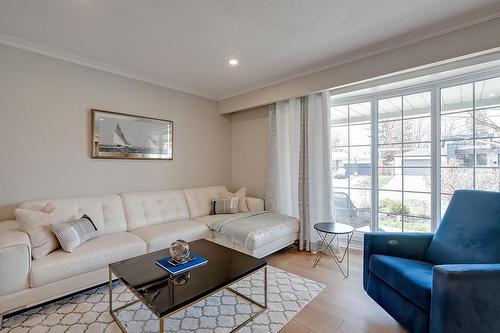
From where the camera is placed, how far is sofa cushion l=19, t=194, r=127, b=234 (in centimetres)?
245

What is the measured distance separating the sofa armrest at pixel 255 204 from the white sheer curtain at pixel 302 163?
120mm

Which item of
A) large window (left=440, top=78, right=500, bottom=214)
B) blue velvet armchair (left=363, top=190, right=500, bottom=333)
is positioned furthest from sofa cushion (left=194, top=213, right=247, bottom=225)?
large window (left=440, top=78, right=500, bottom=214)

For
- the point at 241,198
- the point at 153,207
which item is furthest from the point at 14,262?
the point at 241,198

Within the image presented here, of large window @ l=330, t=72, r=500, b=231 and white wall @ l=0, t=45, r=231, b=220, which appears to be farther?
large window @ l=330, t=72, r=500, b=231

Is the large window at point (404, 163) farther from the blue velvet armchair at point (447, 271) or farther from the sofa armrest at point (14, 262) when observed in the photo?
the sofa armrest at point (14, 262)

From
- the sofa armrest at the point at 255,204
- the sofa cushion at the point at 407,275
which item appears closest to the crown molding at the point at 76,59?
the sofa armrest at the point at 255,204

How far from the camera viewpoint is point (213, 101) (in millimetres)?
4383

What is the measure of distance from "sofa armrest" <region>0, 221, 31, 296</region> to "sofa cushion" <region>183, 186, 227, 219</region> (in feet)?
6.33

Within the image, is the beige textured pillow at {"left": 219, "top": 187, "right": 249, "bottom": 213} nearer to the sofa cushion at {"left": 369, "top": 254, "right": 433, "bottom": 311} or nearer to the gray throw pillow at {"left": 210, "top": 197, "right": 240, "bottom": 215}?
the gray throw pillow at {"left": 210, "top": 197, "right": 240, "bottom": 215}

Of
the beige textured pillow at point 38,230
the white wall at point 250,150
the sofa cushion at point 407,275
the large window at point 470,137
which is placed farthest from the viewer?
the white wall at point 250,150

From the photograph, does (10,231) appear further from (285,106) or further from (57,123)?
(285,106)

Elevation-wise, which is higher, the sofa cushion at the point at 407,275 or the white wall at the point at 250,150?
the white wall at the point at 250,150

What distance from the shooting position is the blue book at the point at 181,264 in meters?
1.78

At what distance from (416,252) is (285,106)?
2510 millimetres
